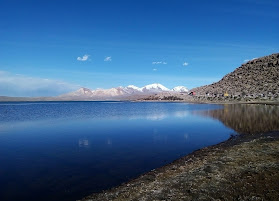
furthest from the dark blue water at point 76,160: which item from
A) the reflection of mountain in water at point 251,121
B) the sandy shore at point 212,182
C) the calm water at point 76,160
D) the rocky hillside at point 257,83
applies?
the rocky hillside at point 257,83

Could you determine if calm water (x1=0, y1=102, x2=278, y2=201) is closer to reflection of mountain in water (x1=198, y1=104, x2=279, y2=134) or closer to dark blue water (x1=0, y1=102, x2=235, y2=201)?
dark blue water (x1=0, y1=102, x2=235, y2=201)

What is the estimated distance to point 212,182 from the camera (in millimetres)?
13984

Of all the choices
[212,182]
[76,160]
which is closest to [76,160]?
[76,160]

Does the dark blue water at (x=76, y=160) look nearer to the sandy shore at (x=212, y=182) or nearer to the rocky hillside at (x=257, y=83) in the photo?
the sandy shore at (x=212, y=182)

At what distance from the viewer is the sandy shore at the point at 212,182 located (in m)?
12.3

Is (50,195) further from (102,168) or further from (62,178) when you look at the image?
(102,168)

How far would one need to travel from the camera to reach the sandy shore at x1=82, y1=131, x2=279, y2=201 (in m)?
12.3

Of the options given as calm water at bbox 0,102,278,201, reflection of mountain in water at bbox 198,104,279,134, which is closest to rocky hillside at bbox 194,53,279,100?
reflection of mountain in water at bbox 198,104,279,134

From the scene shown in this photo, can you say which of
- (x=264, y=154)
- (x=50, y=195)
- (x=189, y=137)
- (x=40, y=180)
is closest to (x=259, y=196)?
(x=264, y=154)

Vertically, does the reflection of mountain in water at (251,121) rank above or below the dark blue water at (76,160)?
above

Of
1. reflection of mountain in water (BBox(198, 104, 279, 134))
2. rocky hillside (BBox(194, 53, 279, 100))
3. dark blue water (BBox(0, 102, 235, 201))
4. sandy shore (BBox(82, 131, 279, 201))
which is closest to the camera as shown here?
sandy shore (BBox(82, 131, 279, 201))

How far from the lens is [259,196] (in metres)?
11.6

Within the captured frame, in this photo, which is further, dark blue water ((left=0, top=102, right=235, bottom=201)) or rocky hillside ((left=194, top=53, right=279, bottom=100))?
rocky hillside ((left=194, top=53, right=279, bottom=100))

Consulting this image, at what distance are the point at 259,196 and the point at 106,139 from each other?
2400cm
